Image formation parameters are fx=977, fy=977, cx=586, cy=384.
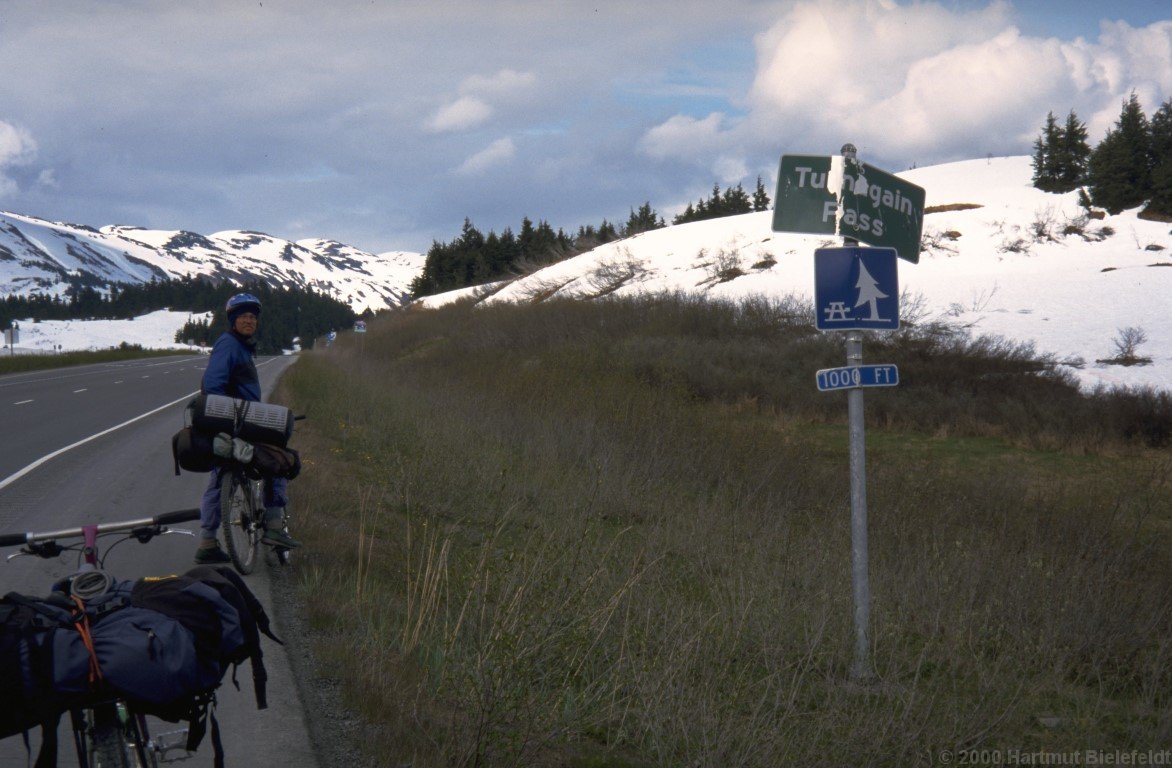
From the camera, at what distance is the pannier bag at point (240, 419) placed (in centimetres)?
658

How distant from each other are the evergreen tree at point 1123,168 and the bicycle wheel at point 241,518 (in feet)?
183

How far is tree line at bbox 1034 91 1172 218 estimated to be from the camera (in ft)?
173

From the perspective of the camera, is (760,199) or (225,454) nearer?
(225,454)

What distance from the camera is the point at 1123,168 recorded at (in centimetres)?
5441

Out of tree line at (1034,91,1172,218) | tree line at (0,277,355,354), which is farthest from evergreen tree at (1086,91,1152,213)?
tree line at (0,277,355,354)

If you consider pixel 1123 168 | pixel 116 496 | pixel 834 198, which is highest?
pixel 1123 168

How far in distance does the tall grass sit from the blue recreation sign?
65.0 inches

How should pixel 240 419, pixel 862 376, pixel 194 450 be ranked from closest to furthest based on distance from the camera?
pixel 862 376 → pixel 194 450 → pixel 240 419

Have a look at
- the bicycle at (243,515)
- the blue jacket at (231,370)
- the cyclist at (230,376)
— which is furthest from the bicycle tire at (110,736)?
the blue jacket at (231,370)

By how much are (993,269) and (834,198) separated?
4221cm

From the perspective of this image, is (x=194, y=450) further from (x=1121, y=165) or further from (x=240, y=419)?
(x=1121, y=165)

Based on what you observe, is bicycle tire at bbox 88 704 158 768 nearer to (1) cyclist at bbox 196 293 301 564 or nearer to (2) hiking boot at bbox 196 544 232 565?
(1) cyclist at bbox 196 293 301 564

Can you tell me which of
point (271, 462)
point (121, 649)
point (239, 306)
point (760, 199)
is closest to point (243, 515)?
point (271, 462)

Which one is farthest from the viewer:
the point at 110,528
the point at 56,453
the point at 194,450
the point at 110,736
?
the point at 56,453
